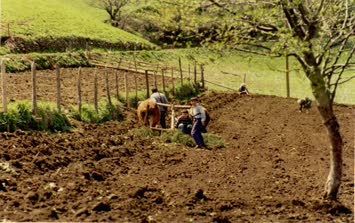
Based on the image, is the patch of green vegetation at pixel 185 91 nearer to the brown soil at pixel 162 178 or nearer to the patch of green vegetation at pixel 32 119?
the brown soil at pixel 162 178

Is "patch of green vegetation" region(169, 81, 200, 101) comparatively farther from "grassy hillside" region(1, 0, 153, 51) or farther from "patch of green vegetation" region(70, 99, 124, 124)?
"grassy hillside" region(1, 0, 153, 51)

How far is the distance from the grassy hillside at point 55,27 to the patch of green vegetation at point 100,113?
1966 cm

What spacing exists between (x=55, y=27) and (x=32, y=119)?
105 ft

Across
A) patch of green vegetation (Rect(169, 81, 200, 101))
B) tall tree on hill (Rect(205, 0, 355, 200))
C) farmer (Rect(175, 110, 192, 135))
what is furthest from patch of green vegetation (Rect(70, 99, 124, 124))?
tall tree on hill (Rect(205, 0, 355, 200))

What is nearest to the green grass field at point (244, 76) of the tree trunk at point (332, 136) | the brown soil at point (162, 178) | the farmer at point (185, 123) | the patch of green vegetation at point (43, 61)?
the patch of green vegetation at point (43, 61)

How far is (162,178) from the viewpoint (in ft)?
40.3

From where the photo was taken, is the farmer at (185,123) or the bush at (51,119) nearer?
the bush at (51,119)

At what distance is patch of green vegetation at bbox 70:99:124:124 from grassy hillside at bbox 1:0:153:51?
1966 centimetres

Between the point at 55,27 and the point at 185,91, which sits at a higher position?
the point at 55,27

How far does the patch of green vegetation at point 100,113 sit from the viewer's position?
1936 centimetres

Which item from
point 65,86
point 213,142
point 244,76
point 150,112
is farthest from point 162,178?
point 244,76

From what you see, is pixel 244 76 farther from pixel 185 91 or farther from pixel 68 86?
pixel 68 86

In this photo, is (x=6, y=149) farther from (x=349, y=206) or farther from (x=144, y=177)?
(x=349, y=206)

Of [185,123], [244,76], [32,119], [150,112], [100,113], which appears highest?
[32,119]
